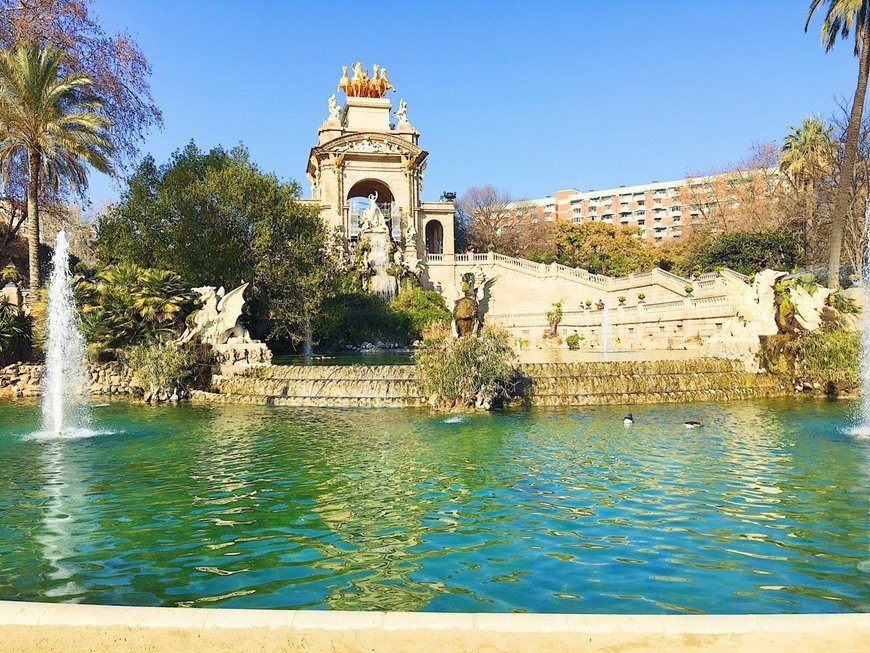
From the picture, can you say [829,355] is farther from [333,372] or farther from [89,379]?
[89,379]

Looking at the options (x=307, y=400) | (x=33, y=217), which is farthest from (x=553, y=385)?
(x=33, y=217)

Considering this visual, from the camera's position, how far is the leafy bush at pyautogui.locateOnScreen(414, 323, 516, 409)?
15836 millimetres

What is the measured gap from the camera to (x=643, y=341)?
35.2m

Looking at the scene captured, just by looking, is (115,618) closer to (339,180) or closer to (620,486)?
(620,486)

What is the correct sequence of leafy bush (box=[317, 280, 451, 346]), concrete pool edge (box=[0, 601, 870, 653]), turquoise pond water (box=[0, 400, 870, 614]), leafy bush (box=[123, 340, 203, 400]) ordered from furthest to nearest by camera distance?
1. leafy bush (box=[317, 280, 451, 346])
2. leafy bush (box=[123, 340, 203, 400])
3. turquoise pond water (box=[0, 400, 870, 614])
4. concrete pool edge (box=[0, 601, 870, 653])

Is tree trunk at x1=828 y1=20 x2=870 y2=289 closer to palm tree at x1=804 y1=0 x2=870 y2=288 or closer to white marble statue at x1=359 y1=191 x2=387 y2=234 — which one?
palm tree at x1=804 y1=0 x2=870 y2=288

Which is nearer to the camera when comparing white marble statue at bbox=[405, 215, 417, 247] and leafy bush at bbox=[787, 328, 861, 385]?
leafy bush at bbox=[787, 328, 861, 385]

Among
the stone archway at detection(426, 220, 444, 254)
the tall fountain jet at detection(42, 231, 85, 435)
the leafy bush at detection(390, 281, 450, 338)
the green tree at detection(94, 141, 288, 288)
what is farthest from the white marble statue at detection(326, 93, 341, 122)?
the tall fountain jet at detection(42, 231, 85, 435)

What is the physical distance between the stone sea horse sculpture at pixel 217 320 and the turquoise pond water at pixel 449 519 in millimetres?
8015

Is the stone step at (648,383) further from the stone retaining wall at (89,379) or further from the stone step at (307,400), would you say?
the stone retaining wall at (89,379)

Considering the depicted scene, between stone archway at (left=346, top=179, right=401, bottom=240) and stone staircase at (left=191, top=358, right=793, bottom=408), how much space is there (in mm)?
33310

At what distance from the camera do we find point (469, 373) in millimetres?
15820

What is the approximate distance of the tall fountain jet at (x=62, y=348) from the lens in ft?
51.6

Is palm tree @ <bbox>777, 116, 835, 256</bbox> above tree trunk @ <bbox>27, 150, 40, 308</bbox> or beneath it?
above
